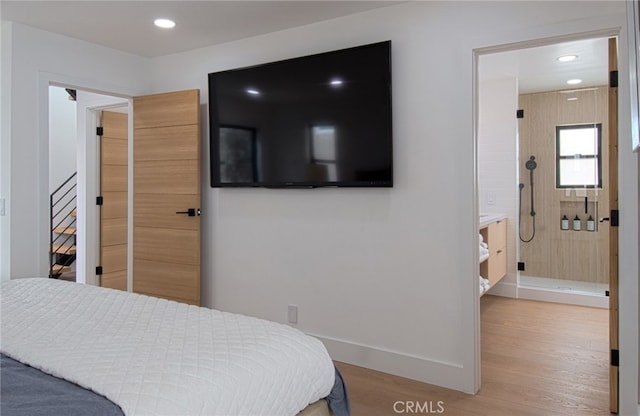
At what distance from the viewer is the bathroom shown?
194 inches

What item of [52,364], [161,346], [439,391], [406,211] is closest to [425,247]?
[406,211]

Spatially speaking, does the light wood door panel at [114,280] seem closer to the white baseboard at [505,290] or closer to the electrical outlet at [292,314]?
the electrical outlet at [292,314]

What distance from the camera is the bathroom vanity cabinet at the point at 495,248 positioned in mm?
4328

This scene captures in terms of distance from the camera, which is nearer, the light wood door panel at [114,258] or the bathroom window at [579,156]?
the light wood door panel at [114,258]

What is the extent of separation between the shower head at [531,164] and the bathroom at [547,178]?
0.04 feet

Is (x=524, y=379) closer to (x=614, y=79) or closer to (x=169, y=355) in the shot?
(x=614, y=79)

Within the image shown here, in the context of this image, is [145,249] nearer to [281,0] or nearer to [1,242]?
[1,242]

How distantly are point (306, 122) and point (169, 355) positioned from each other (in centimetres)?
205

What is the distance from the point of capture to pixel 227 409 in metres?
1.25

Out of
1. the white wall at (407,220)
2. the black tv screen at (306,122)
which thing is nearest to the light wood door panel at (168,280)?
the white wall at (407,220)

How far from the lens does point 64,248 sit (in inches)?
238

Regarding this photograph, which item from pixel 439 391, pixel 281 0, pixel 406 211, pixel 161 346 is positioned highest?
pixel 281 0

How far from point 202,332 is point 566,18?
7.95ft

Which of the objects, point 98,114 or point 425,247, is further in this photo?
point 98,114
